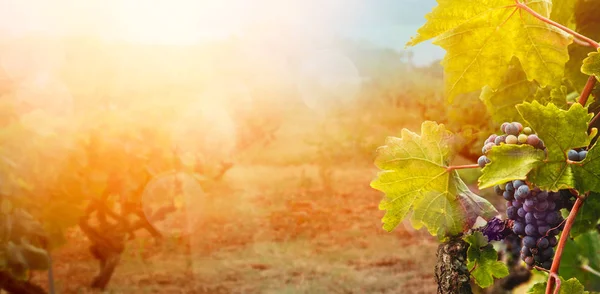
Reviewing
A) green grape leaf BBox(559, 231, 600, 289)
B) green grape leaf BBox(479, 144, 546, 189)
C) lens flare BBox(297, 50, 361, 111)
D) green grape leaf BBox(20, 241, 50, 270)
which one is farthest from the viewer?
lens flare BBox(297, 50, 361, 111)

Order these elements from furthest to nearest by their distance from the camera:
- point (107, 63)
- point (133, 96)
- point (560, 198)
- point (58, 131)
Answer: point (133, 96)
point (107, 63)
point (58, 131)
point (560, 198)

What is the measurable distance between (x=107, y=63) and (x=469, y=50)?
3399mm

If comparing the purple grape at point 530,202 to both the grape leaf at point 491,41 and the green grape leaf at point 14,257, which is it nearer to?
the grape leaf at point 491,41

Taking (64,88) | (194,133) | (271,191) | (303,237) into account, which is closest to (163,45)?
(194,133)

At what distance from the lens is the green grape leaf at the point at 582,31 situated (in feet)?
1.29

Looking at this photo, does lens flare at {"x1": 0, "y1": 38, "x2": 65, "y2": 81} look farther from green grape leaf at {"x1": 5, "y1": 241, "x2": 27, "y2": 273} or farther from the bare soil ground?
the bare soil ground

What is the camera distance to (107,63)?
344 cm

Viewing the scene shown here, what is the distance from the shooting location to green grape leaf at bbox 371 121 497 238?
0.30 meters

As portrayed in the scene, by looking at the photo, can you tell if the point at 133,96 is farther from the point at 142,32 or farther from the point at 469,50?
the point at 469,50

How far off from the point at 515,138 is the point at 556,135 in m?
0.02

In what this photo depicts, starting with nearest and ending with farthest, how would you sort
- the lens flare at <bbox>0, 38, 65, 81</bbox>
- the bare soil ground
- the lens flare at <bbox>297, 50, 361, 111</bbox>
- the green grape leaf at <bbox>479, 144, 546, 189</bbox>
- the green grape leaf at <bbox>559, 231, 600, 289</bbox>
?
the green grape leaf at <bbox>479, 144, 546, 189</bbox>, the green grape leaf at <bbox>559, 231, 600, 289</bbox>, the lens flare at <bbox>0, 38, 65, 81</bbox>, the bare soil ground, the lens flare at <bbox>297, 50, 361, 111</bbox>

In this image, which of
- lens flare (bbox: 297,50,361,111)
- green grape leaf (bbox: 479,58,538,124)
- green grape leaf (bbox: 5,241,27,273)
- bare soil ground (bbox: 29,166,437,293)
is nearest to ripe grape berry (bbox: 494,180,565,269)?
green grape leaf (bbox: 479,58,538,124)

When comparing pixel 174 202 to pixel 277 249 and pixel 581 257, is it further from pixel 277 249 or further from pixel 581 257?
pixel 581 257

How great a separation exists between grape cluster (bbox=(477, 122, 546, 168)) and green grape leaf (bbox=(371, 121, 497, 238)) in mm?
29
